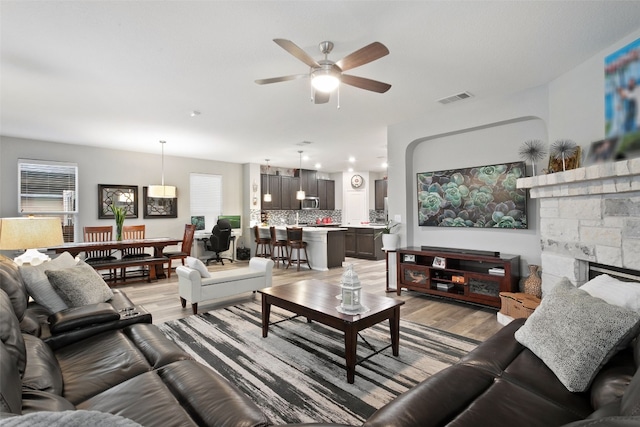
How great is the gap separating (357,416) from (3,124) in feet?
20.8

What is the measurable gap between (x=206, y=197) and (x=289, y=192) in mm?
2452

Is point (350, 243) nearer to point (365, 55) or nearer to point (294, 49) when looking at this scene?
point (365, 55)

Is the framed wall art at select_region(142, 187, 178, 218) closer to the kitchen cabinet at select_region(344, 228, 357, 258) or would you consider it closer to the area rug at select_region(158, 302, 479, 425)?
the area rug at select_region(158, 302, 479, 425)

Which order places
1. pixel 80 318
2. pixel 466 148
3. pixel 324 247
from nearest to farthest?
pixel 80 318
pixel 466 148
pixel 324 247

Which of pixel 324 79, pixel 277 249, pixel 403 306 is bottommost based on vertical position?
pixel 403 306

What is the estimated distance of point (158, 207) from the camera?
723 cm

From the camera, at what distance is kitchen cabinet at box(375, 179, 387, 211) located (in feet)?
33.8

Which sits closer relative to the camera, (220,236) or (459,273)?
(459,273)

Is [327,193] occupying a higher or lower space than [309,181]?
lower

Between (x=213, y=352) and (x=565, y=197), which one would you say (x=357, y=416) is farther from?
(x=565, y=197)

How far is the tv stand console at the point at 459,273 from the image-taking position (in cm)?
380

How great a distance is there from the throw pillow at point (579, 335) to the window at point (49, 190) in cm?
692

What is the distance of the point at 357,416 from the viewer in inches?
75.9

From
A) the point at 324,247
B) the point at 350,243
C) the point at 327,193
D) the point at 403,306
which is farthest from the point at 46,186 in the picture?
the point at 327,193
